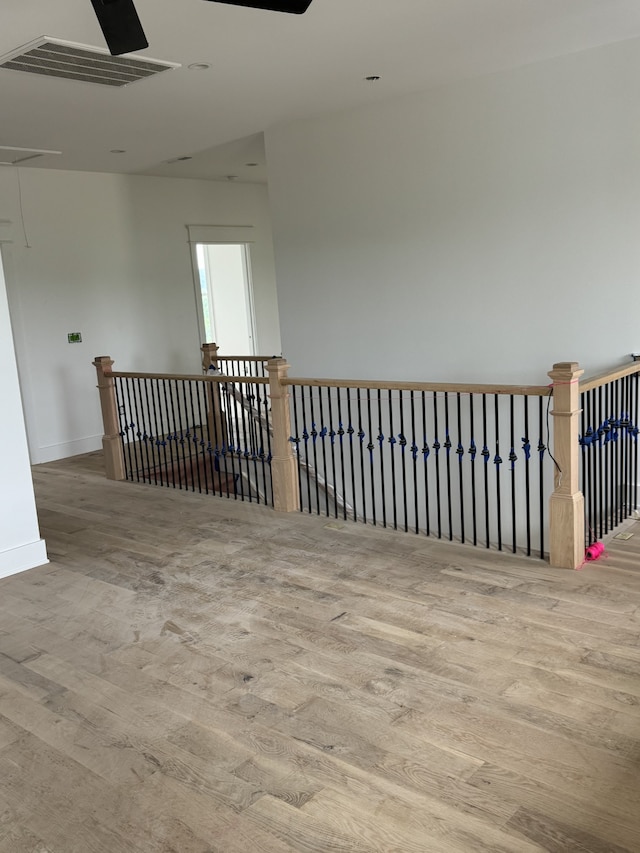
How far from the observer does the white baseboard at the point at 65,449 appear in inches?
299

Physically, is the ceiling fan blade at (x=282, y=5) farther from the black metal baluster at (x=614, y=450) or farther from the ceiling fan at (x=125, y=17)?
the black metal baluster at (x=614, y=450)

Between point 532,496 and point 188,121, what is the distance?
4075 millimetres

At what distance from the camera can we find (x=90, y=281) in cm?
802

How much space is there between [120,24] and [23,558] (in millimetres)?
3007

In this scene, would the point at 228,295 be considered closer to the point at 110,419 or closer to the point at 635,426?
the point at 110,419

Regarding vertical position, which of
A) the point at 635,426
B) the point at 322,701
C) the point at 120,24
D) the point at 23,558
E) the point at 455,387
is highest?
the point at 120,24

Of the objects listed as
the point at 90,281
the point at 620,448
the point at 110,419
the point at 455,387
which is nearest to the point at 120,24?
the point at 455,387

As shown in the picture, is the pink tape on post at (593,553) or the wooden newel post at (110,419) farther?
the wooden newel post at (110,419)

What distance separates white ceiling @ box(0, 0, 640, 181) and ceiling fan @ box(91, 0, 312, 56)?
0.81 meters

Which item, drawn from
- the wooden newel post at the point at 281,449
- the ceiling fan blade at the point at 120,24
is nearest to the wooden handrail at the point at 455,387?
the wooden newel post at the point at 281,449

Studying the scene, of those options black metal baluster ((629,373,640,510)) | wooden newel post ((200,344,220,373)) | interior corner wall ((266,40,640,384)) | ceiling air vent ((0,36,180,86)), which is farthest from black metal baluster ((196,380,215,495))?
black metal baluster ((629,373,640,510))

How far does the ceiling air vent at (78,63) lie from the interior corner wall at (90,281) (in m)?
3.09

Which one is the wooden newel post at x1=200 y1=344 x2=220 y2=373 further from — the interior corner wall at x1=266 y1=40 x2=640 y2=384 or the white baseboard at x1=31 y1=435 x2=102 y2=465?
the white baseboard at x1=31 y1=435 x2=102 y2=465

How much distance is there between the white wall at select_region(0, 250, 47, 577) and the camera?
4309 millimetres
